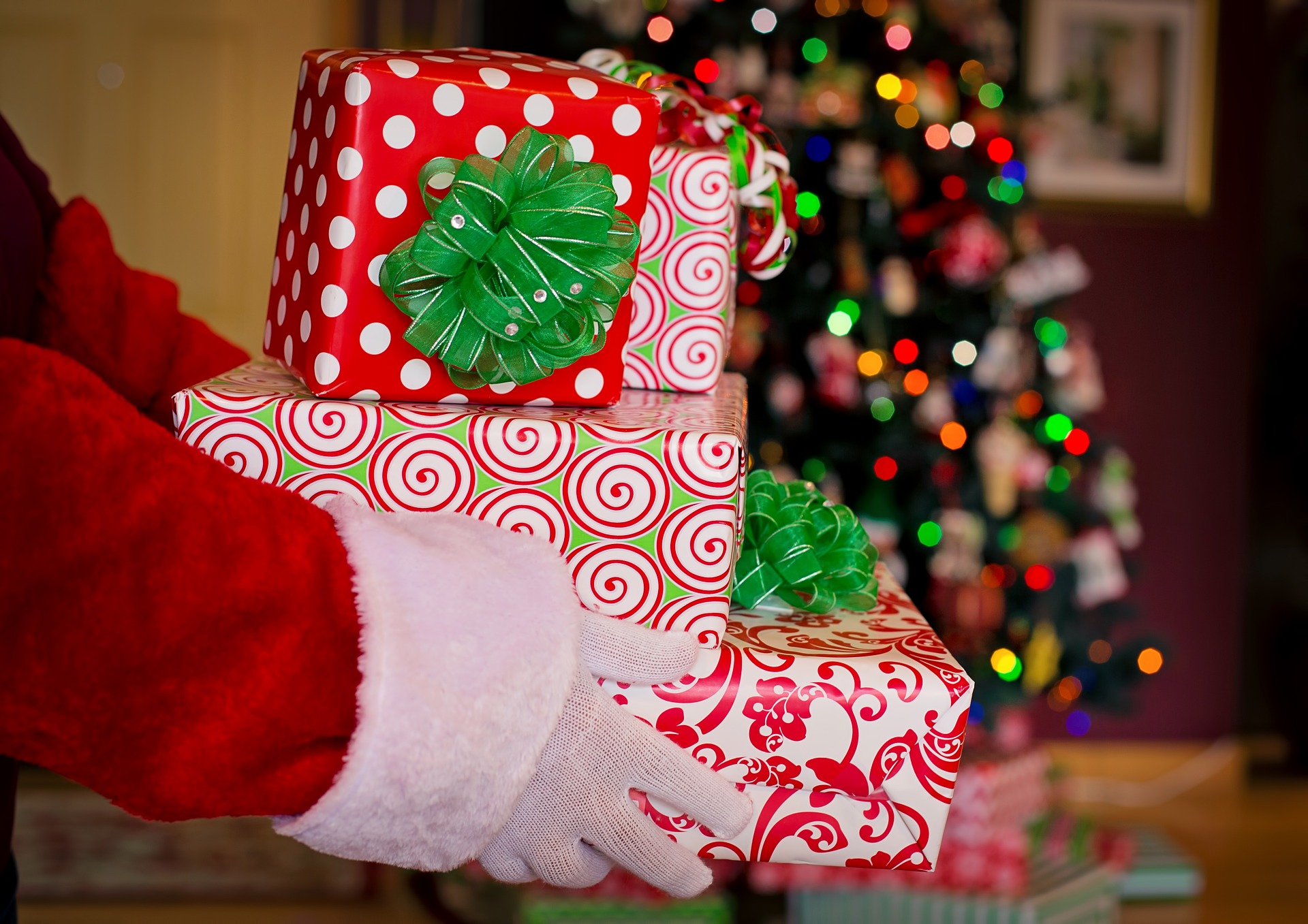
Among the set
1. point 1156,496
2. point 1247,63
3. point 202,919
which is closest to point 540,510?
point 202,919

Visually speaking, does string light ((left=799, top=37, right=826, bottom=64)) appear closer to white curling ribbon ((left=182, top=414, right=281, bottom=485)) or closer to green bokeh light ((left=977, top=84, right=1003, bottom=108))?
green bokeh light ((left=977, top=84, right=1003, bottom=108))

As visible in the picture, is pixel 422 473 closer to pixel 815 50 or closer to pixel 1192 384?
pixel 815 50

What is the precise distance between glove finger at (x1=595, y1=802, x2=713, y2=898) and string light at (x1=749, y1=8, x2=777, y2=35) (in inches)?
81.4

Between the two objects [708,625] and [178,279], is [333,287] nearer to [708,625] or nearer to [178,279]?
[708,625]

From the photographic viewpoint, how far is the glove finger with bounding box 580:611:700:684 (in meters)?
0.61

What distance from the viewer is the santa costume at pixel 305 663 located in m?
0.49

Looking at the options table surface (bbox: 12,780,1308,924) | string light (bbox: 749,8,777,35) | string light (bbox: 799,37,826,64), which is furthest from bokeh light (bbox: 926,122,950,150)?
table surface (bbox: 12,780,1308,924)

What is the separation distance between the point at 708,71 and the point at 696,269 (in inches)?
65.5

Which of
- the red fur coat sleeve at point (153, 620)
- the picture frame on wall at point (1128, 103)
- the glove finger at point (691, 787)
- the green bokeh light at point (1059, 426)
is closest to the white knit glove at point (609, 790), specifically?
the glove finger at point (691, 787)

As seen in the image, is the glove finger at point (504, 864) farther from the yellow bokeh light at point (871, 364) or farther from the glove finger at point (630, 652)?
the yellow bokeh light at point (871, 364)

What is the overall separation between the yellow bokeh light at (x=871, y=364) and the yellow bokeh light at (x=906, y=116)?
0.49 m

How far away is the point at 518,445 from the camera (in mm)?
659

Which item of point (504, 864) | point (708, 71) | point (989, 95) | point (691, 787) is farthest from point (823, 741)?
point (989, 95)

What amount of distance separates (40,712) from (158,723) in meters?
0.05
